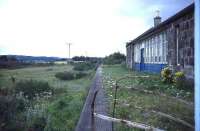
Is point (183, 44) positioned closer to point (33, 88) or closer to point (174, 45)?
point (174, 45)

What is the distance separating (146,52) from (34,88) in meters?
10.4

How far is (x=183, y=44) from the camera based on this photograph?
12.5 metres

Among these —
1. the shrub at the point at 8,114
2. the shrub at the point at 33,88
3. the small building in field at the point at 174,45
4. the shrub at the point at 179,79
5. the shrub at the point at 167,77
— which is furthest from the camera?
the shrub at the point at 33,88

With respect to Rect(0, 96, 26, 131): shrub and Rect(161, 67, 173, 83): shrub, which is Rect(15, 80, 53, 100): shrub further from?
Rect(0, 96, 26, 131): shrub

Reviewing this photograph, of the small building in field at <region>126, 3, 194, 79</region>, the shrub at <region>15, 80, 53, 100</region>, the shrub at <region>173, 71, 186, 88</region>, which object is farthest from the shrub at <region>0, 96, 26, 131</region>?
the shrub at <region>15, 80, 53, 100</region>

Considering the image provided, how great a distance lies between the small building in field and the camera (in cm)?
1157

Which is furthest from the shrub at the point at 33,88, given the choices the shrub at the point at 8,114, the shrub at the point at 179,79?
the shrub at the point at 8,114

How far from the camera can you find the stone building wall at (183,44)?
37.4ft

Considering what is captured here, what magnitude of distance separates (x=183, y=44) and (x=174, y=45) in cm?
178

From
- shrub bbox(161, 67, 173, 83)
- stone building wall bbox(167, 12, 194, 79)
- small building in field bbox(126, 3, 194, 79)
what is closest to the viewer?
stone building wall bbox(167, 12, 194, 79)

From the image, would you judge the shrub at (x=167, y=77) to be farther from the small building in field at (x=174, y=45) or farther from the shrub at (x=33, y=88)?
the shrub at (x=33, y=88)

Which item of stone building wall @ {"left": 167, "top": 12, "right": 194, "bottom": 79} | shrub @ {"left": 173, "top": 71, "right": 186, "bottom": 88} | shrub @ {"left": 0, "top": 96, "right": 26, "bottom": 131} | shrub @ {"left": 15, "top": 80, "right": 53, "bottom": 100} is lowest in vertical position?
shrub @ {"left": 15, "top": 80, "right": 53, "bottom": 100}

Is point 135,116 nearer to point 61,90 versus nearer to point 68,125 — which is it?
point 68,125

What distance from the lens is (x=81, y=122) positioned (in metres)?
6.87
